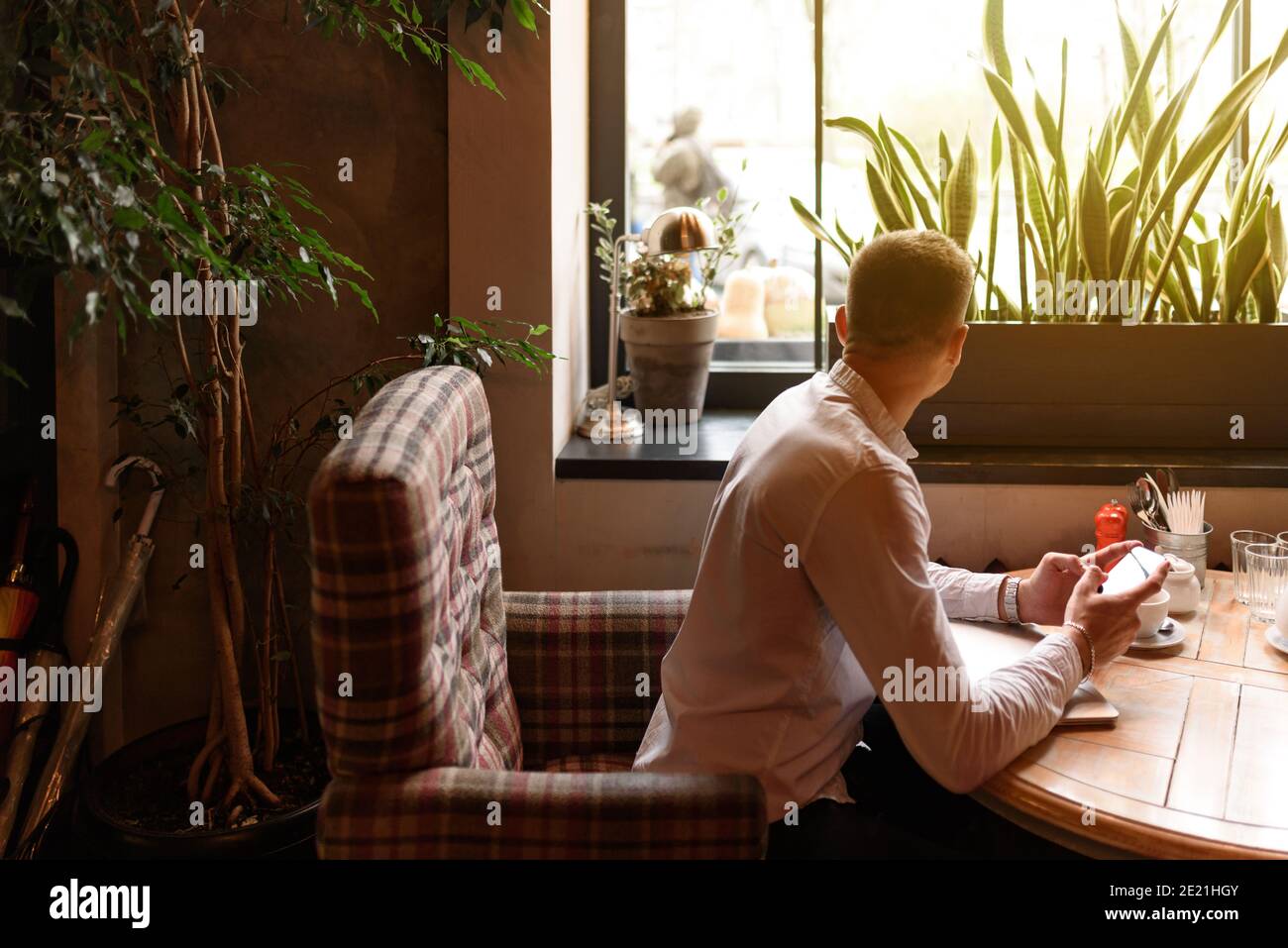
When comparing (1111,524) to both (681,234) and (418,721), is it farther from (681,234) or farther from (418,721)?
(418,721)

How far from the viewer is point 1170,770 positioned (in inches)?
57.2

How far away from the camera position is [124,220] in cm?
132

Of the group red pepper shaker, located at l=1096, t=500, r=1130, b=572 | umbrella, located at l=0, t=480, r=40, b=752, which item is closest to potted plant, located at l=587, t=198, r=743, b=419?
red pepper shaker, located at l=1096, t=500, r=1130, b=572

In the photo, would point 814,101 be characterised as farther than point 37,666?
Yes


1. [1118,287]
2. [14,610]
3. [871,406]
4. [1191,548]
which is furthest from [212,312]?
[1118,287]

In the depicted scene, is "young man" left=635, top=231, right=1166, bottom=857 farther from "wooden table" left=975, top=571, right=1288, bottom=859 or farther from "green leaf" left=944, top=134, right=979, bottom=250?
"green leaf" left=944, top=134, right=979, bottom=250

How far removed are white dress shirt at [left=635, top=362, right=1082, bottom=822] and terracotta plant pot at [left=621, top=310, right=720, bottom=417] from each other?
99 cm

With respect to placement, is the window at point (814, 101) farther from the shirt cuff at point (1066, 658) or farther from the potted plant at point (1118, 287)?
the shirt cuff at point (1066, 658)

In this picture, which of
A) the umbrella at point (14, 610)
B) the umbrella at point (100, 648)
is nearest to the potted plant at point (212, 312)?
the umbrella at point (100, 648)

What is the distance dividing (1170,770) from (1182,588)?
567 mm
